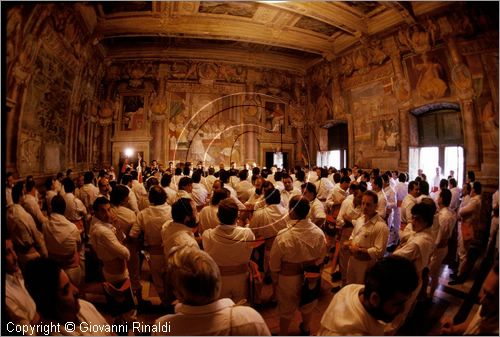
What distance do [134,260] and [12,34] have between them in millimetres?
3802

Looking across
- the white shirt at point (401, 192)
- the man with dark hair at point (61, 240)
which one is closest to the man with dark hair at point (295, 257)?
the man with dark hair at point (61, 240)

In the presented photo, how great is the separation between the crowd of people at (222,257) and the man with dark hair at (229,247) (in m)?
0.01

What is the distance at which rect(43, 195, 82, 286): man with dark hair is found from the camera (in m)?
3.72

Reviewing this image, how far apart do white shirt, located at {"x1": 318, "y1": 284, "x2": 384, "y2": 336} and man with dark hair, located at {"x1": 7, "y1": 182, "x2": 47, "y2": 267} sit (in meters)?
3.20

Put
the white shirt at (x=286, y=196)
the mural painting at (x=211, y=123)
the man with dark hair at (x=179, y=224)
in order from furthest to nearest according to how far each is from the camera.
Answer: the mural painting at (x=211, y=123), the white shirt at (x=286, y=196), the man with dark hair at (x=179, y=224)

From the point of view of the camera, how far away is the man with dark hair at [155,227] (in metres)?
4.67

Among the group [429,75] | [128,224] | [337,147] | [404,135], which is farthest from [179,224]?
[337,147]

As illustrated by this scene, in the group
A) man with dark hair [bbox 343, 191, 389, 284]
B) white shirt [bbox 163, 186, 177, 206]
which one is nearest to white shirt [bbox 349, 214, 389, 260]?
man with dark hair [bbox 343, 191, 389, 284]

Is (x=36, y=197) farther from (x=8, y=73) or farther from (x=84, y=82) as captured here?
(x=84, y=82)

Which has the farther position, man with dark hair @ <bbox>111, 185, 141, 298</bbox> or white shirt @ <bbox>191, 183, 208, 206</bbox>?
white shirt @ <bbox>191, 183, 208, 206</bbox>

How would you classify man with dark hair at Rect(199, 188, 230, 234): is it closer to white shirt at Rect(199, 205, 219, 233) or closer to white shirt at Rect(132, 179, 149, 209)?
white shirt at Rect(199, 205, 219, 233)

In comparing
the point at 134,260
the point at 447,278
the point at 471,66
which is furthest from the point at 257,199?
the point at 471,66

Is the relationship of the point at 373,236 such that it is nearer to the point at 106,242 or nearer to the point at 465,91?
the point at 106,242

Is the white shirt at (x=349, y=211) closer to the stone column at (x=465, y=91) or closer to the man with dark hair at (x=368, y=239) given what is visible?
the man with dark hair at (x=368, y=239)
